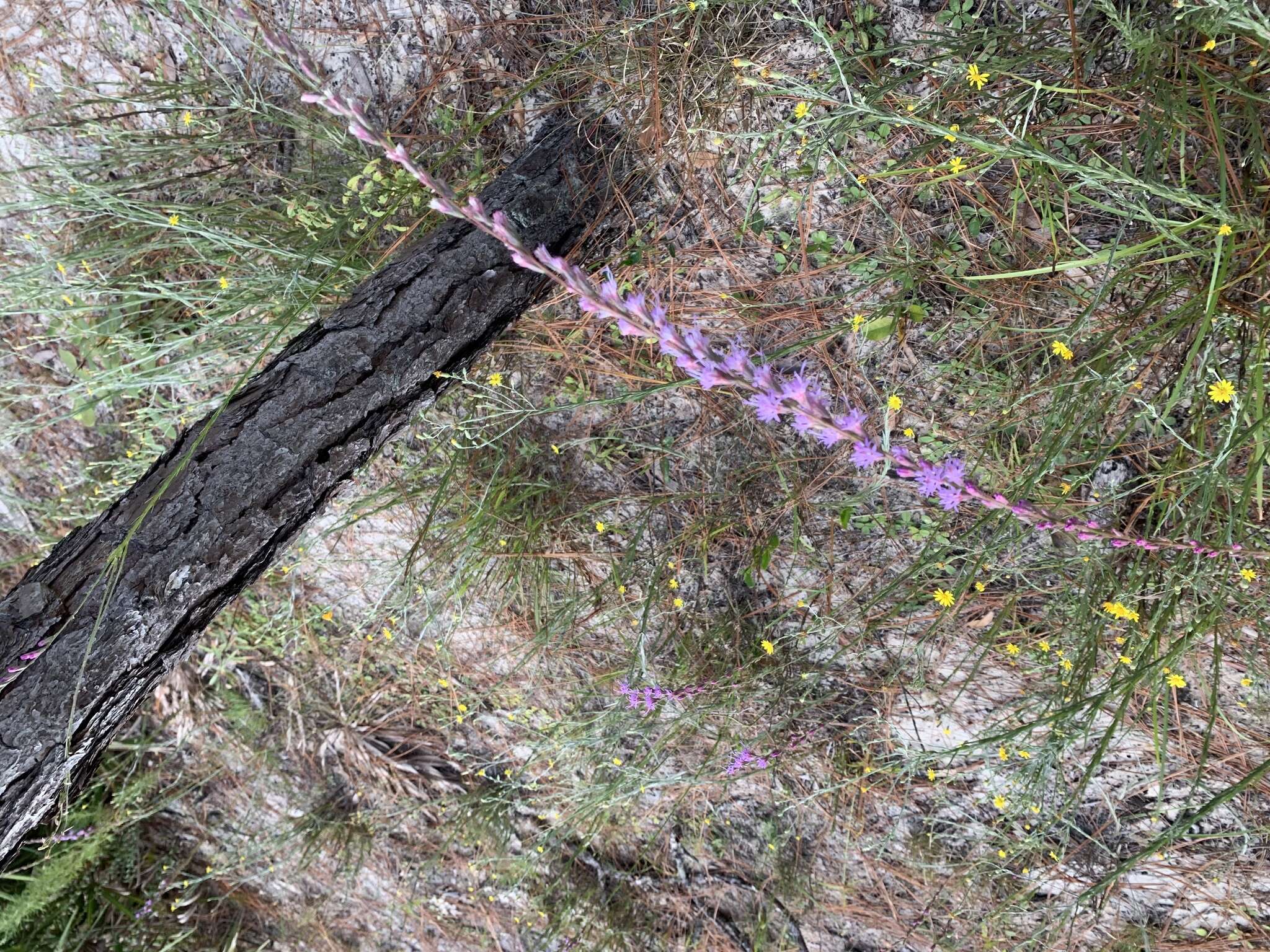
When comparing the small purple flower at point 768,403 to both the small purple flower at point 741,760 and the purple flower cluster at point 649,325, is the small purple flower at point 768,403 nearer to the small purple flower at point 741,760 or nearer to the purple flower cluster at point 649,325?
the purple flower cluster at point 649,325

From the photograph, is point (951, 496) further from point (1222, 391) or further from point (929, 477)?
point (1222, 391)

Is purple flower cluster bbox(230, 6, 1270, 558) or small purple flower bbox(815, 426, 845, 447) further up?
purple flower cluster bbox(230, 6, 1270, 558)

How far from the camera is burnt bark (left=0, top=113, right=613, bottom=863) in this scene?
5.95 feet

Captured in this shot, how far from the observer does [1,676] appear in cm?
183

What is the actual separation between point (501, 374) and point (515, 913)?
91.2 inches

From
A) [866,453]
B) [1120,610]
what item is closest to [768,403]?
[866,453]

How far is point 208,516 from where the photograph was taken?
6.15 feet

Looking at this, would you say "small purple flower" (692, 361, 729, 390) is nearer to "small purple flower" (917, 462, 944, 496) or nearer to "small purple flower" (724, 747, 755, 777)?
"small purple flower" (917, 462, 944, 496)

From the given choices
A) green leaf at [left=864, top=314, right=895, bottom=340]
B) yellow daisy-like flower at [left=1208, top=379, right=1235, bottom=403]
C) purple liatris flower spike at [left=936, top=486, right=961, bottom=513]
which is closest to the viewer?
purple liatris flower spike at [left=936, top=486, right=961, bottom=513]

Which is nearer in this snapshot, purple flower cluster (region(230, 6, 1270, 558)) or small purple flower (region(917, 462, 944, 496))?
purple flower cluster (region(230, 6, 1270, 558))

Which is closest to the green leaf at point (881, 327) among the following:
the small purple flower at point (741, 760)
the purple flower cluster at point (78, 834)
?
the small purple flower at point (741, 760)

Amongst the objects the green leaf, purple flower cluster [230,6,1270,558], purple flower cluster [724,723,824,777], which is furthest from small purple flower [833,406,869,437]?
purple flower cluster [724,723,824,777]

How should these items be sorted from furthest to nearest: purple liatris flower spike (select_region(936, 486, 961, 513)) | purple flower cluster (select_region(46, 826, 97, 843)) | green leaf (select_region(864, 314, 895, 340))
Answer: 1. purple flower cluster (select_region(46, 826, 97, 843))
2. green leaf (select_region(864, 314, 895, 340))
3. purple liatris flower spike (select_region(936, 486, 961, 513))

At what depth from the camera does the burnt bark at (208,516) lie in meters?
1.81
